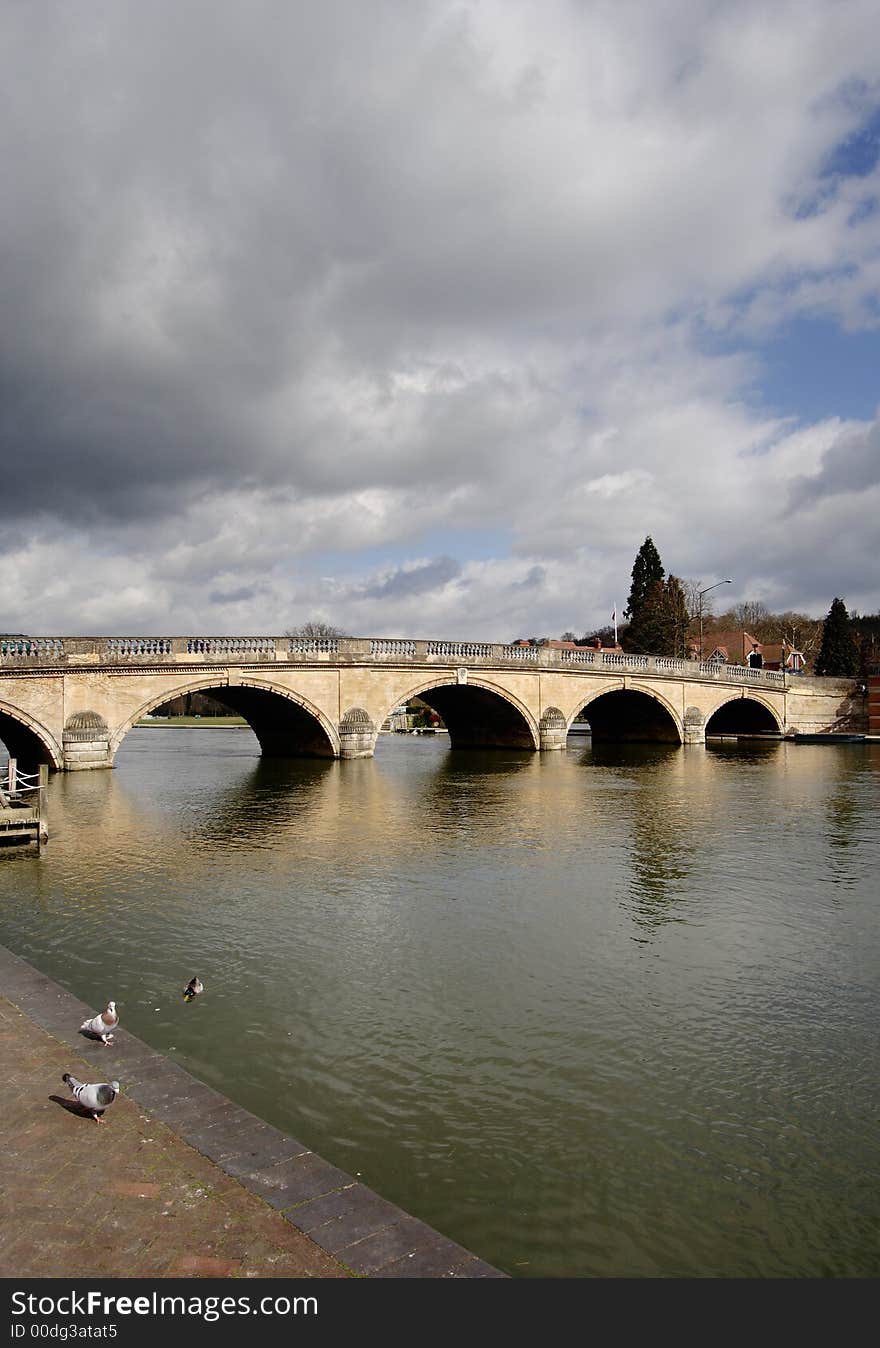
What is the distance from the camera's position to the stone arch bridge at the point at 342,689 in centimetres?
3108

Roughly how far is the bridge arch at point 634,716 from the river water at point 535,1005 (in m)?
31.0

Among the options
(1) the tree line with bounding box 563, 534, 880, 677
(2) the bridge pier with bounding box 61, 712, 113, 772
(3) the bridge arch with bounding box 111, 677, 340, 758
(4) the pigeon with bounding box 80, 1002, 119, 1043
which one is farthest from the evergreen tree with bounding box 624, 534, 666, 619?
(4) the pigeon with bounding box 80, 1002, 119, 1043

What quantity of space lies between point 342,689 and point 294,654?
111 inches

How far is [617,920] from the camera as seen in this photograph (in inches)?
492

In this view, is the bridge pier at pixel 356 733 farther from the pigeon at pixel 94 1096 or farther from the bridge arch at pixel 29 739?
the pigeon at pixel 94 1096

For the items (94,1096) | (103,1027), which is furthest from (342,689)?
(94,1096)

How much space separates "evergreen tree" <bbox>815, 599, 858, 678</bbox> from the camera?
79.2 m

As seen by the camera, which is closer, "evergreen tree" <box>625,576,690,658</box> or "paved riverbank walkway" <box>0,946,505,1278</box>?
"paved riverbank walkway" <box>0,946,505,1278</box>

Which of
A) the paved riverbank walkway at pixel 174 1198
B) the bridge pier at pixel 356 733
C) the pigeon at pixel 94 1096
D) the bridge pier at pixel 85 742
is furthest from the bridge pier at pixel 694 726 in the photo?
the pigeon at pixel 94 1096

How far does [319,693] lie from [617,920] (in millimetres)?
26471

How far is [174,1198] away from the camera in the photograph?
15.9 ft

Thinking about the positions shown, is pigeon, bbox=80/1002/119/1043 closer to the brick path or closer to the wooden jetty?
the brick path

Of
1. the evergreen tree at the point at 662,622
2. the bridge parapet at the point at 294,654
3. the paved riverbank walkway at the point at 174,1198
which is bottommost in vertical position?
the paved riverbank walkway at the point at 174,1198

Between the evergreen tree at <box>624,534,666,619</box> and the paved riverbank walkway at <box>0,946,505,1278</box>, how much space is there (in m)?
72.6
